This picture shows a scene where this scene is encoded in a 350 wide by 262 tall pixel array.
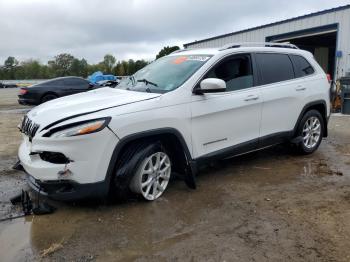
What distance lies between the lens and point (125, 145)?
12.9 ft

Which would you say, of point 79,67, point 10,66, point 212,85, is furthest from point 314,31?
point 10,66

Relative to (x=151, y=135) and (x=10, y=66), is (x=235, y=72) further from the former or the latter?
(x=10, y=66)

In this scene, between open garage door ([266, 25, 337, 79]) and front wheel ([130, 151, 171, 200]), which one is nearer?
front wheel ([130, 151, 171, 200])

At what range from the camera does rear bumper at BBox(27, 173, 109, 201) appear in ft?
12.0

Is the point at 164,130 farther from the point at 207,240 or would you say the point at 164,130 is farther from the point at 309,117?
the point at 309,117

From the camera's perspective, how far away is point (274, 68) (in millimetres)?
5598

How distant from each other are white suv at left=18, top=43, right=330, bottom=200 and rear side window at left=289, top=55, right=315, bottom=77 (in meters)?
0.02

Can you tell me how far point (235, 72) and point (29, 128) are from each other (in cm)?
274

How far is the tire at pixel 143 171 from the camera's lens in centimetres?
387

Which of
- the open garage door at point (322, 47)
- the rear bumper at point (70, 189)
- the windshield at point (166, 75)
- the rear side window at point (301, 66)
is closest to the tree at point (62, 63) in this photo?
the open garage door at point (322, 47)

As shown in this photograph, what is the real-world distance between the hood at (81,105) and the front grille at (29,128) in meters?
0.04

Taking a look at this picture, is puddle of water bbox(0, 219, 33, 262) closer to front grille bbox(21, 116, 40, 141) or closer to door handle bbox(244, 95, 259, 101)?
front grille bbox(21, 116, 40, 141)

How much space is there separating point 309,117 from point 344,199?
207 centimetres

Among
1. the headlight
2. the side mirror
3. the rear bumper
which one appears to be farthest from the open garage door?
the rear bumper
